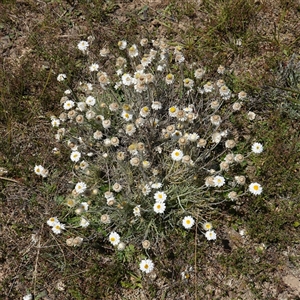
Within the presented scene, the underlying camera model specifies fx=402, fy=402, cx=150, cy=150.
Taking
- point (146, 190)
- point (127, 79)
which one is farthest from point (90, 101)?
point (146, 190)

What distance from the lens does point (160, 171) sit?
3.37m

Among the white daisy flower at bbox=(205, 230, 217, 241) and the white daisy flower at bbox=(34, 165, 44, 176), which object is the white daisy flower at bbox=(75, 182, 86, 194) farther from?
the white daisy flower at bbox=(205, 230, 217, 241)

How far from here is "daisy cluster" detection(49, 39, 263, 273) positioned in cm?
311

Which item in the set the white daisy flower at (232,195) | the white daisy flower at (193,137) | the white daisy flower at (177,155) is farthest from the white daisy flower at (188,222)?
the white daisy flower at (193,137)

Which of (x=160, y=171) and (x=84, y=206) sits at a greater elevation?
(x=160, y=171)

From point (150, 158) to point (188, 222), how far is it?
26.0 inches

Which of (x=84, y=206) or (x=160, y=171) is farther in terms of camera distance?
(x=160, y=171)

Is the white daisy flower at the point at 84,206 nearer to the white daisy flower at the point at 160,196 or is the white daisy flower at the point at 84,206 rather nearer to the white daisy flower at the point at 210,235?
the white daisy flower at the point at 160,196

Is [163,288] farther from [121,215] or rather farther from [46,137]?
[46,137]

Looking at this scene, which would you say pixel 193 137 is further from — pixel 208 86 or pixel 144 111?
pixel 208 86

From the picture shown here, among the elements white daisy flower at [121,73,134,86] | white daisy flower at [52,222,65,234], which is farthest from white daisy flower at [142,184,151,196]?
white daisy flower at [121,73,134,86]

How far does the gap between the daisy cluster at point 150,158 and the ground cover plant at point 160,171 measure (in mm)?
13

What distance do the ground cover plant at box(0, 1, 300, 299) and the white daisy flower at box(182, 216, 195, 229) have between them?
1 centimetres

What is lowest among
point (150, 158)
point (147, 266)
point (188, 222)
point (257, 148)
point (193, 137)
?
point (147, 266)
